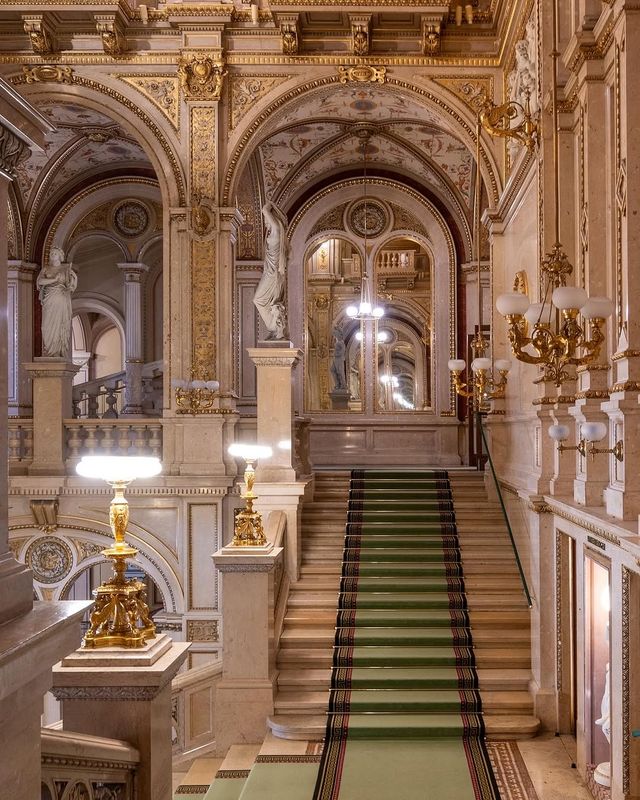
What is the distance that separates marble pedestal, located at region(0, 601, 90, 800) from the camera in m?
2.21

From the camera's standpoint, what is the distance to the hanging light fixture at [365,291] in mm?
14711

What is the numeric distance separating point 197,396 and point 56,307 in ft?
7.62

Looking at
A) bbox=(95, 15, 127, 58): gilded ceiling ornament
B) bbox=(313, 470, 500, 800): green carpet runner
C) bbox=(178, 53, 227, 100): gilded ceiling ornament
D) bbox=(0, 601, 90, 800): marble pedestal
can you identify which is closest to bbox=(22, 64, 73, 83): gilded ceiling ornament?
bbox=(95, 15, 127, 58): gilded ceiling ornament

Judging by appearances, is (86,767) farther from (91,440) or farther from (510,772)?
(91,440)

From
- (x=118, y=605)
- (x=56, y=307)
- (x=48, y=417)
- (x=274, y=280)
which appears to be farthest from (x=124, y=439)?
(x=118, y=605)

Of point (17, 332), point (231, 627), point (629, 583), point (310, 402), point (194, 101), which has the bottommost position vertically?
point (231, 627)

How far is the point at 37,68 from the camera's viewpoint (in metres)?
11.3

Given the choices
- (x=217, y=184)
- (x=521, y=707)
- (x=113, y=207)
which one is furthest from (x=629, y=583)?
(x=113, y=207)

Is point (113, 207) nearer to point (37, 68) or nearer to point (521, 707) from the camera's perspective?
point (37, 68)

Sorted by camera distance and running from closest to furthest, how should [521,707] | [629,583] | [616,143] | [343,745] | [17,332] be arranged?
[629,583] → [616,143] → [343,745] → [521,707] → [17,332]

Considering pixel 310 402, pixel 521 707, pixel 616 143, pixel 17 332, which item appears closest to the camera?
pixel 616 143

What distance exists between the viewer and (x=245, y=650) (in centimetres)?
783

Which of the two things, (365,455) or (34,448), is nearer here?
(34,448)

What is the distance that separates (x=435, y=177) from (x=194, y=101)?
5.64 m
